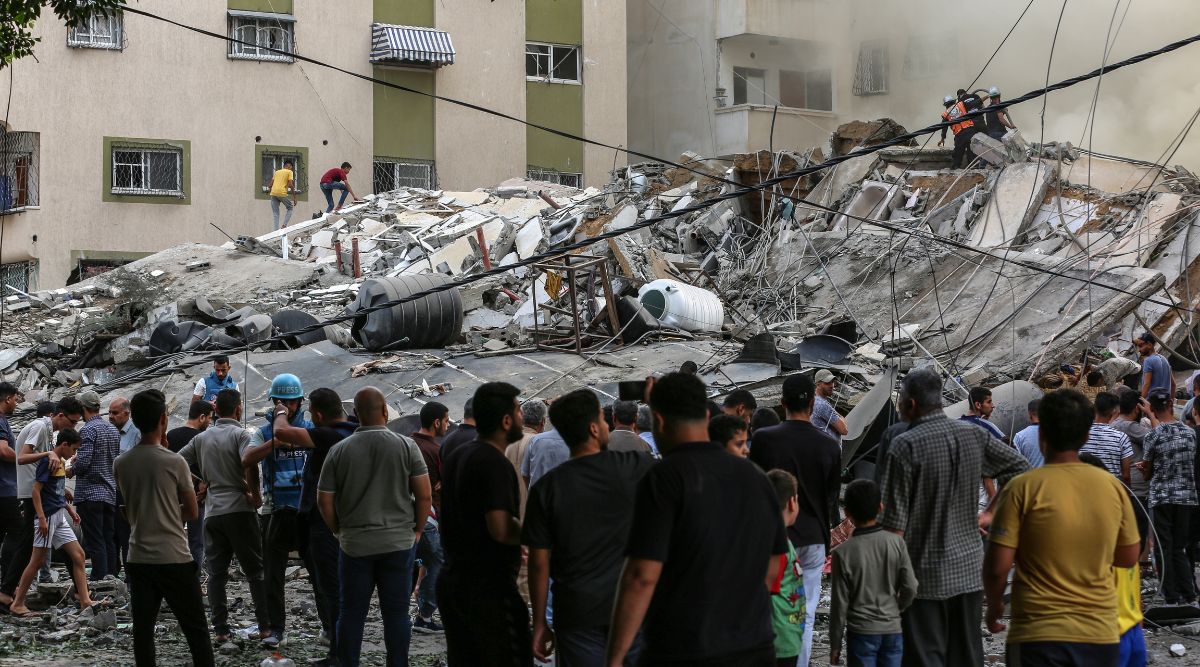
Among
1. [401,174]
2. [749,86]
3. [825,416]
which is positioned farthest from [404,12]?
[825,416]

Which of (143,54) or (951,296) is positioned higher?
(143,54)

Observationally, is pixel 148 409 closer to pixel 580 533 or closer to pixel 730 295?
pixel 580 533

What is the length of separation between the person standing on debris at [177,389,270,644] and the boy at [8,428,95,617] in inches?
54.7

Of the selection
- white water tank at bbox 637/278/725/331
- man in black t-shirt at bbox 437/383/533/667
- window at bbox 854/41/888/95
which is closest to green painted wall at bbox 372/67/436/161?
window at bbox 854/41/888/95

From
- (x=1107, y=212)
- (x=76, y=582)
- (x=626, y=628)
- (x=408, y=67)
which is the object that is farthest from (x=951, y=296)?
(x=408, y=67)

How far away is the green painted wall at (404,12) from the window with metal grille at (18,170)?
7.84m

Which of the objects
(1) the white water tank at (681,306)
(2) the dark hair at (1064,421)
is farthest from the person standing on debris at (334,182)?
(2) the dark hair at (1064,421)

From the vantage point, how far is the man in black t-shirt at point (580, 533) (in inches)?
200

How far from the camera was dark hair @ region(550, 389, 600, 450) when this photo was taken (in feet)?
17.2

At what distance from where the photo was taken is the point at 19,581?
9.29 metres

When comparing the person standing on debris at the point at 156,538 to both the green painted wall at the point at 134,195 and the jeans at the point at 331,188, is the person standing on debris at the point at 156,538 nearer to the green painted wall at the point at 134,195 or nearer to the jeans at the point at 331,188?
the jeans at the point at 331,188

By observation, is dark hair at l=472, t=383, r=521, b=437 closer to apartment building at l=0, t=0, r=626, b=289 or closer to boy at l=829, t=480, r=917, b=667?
boy at l=829, t=480, r=917, b=667

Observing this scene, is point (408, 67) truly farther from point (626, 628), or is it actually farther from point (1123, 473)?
point (626, 628)

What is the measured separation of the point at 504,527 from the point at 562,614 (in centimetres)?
45
